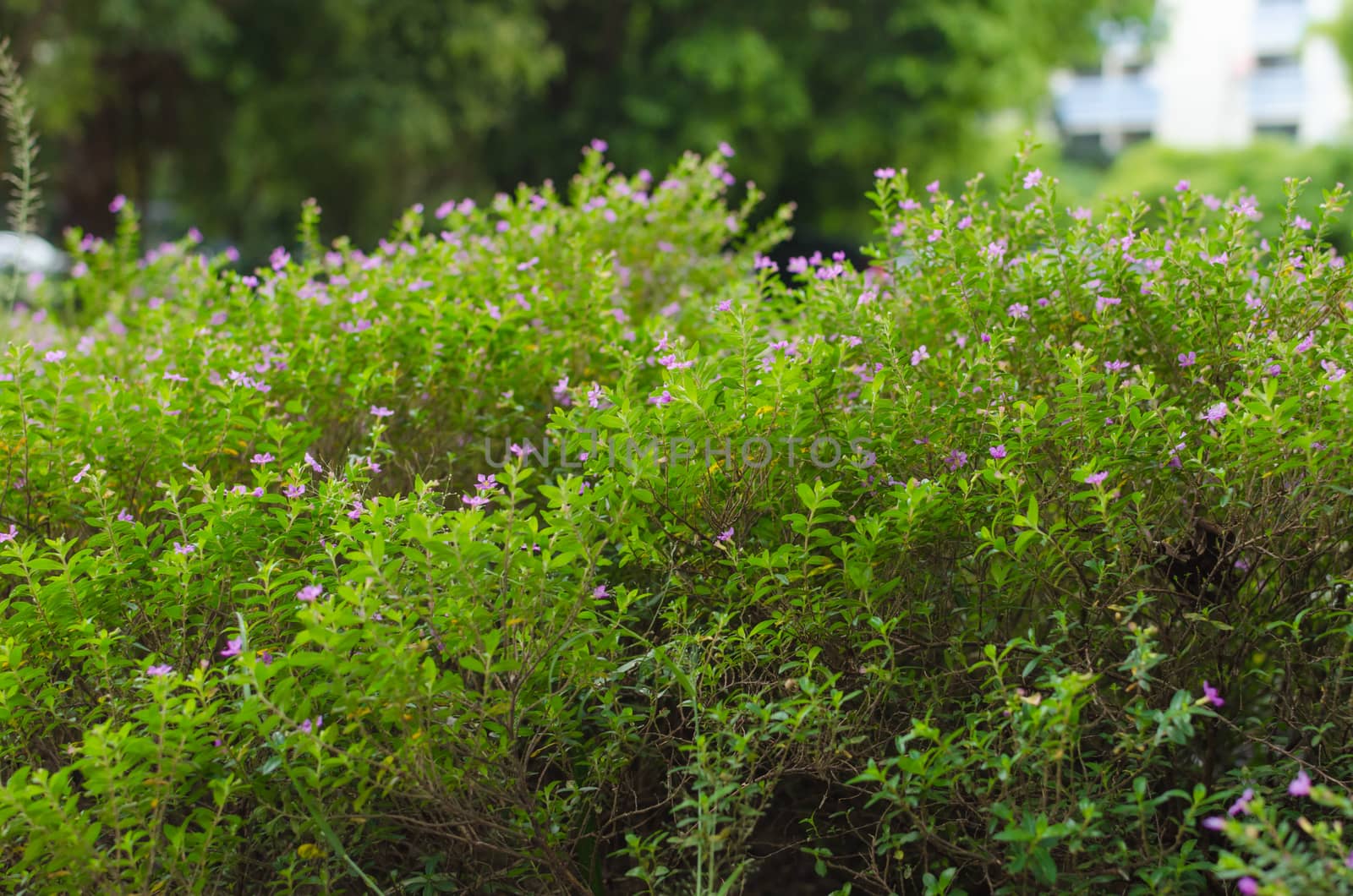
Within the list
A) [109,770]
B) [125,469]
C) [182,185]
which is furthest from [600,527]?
[182,185]

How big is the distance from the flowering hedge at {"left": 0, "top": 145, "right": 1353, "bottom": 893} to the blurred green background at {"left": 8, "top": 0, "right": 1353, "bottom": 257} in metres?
11.8

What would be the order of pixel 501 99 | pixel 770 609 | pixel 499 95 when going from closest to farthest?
pixel 770 609 < pixel 499 95 < pixel 501 99

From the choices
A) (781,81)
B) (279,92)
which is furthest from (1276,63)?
(279,92)

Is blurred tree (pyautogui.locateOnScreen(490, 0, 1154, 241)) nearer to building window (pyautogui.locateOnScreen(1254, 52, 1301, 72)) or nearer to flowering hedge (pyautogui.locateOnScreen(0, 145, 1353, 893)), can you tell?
flowering hedge (pyautogui.locateOnScreen(0, 145, 1353, 893))

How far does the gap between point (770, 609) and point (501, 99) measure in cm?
1459

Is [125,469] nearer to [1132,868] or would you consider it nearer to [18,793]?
[18,793]

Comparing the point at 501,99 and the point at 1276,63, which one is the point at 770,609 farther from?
the point at 1276,63

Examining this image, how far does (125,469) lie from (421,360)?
863 mm

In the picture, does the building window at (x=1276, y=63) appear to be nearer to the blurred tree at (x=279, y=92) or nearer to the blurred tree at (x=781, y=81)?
the blurred tree at (x=781, y=81)

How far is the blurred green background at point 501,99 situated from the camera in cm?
1456

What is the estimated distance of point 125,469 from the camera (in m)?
3.22

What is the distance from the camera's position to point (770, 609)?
2586mm

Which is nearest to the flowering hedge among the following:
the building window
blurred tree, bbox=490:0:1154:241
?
blurred tree, bbox=490:0:1154:241

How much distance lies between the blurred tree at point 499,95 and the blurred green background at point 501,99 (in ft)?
0.11
